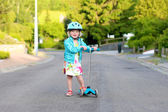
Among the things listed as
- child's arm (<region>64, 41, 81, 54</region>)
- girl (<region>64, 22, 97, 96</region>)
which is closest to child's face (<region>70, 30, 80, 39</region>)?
girl (<region>64, 22, 97, 96</region>)

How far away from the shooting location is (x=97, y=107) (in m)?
6.37

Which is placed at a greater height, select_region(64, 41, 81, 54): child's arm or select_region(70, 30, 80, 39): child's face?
select_region(70, 30, 80, 39): child's face

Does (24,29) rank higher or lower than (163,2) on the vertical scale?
lower

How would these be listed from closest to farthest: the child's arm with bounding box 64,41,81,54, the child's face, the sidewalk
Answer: the child's arm with bounding box 64,41,81,54
the child's face
the sidewalk

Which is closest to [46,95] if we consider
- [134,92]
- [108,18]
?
[134,92]

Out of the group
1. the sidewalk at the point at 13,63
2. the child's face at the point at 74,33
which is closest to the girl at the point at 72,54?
the child's face at the point at 74,33

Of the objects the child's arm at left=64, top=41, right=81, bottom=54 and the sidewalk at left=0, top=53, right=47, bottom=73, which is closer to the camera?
the child's arm at left=64, top=41, right=81, bottom=54

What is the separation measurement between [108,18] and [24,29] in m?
28.4

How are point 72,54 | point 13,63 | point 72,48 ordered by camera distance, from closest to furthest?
point 72,48
point 72,54
point 13,63

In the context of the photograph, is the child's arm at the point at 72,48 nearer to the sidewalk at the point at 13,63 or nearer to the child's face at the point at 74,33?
the child's face at the point at 74,33

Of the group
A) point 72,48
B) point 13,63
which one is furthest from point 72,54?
point 13,63

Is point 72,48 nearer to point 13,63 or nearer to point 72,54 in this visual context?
point 72,54

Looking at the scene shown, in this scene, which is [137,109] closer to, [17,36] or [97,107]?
[97,107]

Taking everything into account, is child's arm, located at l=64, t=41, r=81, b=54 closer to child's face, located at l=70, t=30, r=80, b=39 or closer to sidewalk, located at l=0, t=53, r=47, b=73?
child's face, located at l=70, t=30, r=80, b=39
